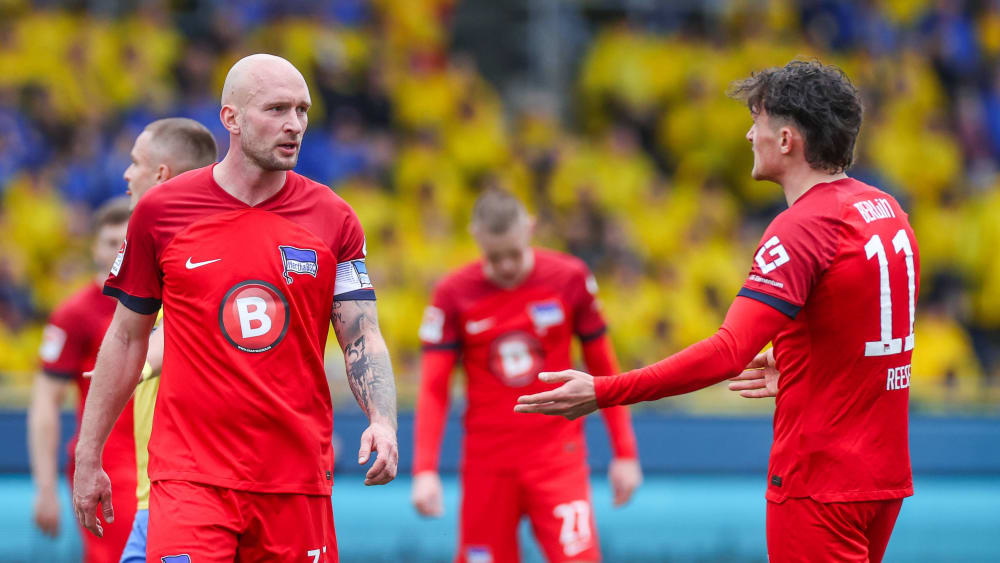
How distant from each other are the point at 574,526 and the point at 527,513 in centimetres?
35

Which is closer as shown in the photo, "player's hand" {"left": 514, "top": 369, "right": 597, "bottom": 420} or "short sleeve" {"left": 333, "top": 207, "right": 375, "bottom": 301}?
"player's hand" {"left": 514, "top": 369, "right": 597, "bottom": 420}

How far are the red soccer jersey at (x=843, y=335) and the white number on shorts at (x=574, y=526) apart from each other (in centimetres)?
228

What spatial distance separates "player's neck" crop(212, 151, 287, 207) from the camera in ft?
14.6

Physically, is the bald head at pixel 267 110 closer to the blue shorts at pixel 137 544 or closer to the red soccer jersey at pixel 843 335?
the blue shorts at pixel 137 544

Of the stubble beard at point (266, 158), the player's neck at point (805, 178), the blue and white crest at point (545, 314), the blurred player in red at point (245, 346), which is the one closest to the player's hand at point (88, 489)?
the blurred player in red at point (245, 346)

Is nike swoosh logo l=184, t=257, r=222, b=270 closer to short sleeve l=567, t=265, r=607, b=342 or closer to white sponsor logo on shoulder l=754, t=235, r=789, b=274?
white sponsor logo on shoulder l=754, t=235, r=789, b=274

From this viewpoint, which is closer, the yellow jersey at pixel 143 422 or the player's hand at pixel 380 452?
the player's hand at pixel 380 452

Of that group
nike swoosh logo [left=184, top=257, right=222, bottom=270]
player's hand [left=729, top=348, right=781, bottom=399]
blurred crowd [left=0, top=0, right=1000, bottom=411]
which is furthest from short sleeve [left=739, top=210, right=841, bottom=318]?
blurred crowd [left=0, top=0, right=1000, bottom=411]

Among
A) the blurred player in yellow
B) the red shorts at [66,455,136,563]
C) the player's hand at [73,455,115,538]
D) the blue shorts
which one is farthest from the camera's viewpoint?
the red shorts at [66,455,136,563]

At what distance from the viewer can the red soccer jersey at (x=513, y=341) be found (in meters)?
6.66

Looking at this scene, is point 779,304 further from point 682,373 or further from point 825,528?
point 825,528

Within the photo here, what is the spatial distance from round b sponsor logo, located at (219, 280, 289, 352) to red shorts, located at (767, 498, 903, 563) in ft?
5.97

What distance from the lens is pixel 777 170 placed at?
14.2 feet

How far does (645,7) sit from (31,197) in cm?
762
